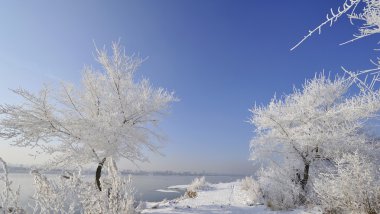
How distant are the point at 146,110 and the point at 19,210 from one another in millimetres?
8676

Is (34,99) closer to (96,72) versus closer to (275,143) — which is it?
(96,72)

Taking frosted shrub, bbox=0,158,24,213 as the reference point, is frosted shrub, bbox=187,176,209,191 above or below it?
below

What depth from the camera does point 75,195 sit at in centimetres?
358

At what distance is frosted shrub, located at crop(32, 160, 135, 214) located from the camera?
11.0 feet

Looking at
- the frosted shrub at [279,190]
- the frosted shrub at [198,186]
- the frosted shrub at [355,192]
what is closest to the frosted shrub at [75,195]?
the frosted shrub at [355,192]

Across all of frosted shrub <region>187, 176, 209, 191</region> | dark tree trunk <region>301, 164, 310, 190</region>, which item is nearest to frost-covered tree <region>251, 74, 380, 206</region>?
dark tree trunk <region>301, 164, 310, 190</region>

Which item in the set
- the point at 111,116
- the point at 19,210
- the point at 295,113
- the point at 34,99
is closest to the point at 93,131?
the point at 111,116

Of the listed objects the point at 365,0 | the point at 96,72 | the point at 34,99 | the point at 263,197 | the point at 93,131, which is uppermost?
the point at 96,72

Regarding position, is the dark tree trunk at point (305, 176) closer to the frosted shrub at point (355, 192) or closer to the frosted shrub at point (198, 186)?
the frosted shrub at point (355, 192)

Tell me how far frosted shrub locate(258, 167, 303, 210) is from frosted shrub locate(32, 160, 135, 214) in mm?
8339

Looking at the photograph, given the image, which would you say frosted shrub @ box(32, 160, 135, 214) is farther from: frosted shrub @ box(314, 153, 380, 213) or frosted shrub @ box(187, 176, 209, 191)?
frosted shrub @ box(187, 176, 209, 191)

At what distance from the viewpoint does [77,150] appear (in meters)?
10.2

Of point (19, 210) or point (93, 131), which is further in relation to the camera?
point (93, 131)

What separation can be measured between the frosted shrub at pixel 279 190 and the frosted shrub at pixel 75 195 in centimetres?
834
